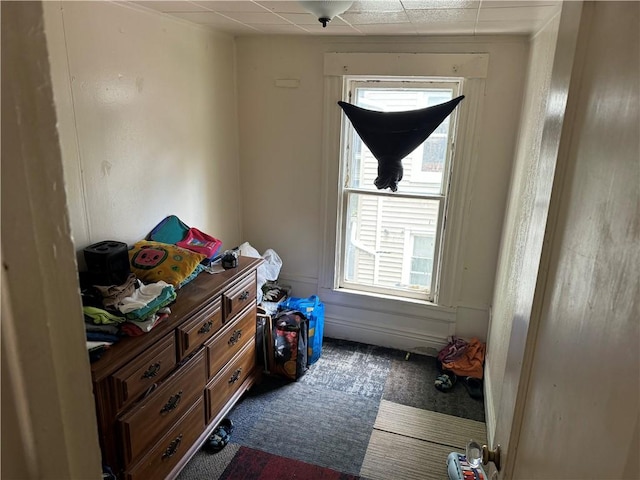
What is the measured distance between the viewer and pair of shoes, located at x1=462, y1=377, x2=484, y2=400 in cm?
286

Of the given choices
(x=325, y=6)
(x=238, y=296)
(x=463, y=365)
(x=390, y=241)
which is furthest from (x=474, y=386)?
(x=325, y=6)

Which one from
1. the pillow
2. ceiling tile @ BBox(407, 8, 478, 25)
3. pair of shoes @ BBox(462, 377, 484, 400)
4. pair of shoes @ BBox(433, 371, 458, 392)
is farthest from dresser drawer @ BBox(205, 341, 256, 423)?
ceiling tile @ BBox(407, 8, 478, 25)

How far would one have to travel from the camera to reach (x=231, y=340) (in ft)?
8.22

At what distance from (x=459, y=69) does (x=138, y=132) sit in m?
1.92

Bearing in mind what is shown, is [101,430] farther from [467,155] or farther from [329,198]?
[467,155]

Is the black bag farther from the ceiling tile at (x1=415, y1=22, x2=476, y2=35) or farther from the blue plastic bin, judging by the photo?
the ceiling tile at (x1=415, y1=22, x2=476, y2=35)

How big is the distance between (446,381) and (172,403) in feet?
5.83

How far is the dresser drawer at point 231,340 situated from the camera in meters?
2.33

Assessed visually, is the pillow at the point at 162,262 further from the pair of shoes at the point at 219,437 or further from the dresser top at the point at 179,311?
the pair of shoes at the point at 219,437

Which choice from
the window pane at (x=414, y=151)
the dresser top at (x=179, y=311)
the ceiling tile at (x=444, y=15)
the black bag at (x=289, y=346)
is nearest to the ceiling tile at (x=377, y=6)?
the ceiling tile at (x=444, y=15)

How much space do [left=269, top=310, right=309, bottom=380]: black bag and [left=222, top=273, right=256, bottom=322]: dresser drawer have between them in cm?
32

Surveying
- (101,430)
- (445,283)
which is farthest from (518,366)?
(445,283)

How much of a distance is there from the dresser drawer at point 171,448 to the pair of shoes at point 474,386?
1680 millimetres

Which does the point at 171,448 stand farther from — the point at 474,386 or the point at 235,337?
the point at 474,386
